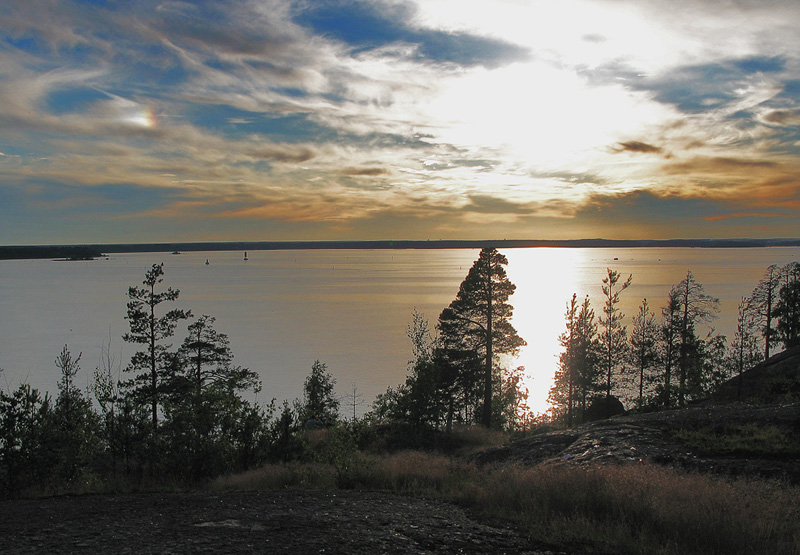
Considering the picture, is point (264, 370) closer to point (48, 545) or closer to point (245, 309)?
point (48, 545)

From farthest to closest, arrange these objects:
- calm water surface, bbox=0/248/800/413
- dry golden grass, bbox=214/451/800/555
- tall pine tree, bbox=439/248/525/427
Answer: calm water surface, bbox=0/248/800/413 → tall pine tree, bbox=439/248/525/427 → dry golden grass, bbox=214/451/800/555

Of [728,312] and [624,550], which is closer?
[624,550]

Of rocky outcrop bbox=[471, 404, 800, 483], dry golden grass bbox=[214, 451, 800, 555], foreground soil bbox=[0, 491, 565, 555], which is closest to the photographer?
foreground soil bbox=[0, 491, 565, 555]

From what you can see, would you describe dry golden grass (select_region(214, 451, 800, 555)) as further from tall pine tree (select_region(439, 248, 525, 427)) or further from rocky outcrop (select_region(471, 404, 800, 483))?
tall pine tree (select_region(439, 248, 525, 427))

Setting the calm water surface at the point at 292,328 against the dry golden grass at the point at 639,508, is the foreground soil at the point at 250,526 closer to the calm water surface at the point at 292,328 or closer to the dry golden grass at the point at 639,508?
the dry golden grass at the point at 639,508

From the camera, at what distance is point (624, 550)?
7688mm

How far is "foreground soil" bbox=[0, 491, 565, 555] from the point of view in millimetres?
7570

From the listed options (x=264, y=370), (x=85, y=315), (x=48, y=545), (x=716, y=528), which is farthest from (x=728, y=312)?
(x=85, y=315)

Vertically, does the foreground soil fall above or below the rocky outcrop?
above

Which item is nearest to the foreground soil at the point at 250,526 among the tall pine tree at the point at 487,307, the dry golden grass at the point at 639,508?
the dry golden grass at the point at 639,508

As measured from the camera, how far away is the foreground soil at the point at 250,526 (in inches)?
298

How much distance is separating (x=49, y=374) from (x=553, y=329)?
272 feet

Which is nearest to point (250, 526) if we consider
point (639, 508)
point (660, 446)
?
point (639, 508)

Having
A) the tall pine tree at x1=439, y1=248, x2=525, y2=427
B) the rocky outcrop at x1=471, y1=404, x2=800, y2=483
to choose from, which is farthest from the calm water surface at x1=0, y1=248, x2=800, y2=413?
the rocky outcrop at x1=471, y1=404, x2=800, y2=483
